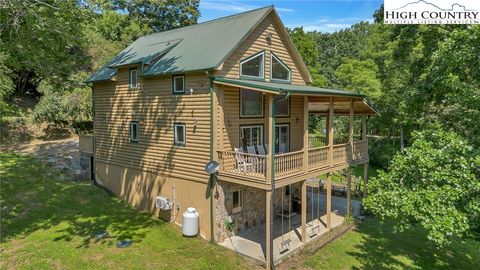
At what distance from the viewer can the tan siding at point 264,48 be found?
13.1 m

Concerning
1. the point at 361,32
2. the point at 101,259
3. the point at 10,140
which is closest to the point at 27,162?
the point at 10,140

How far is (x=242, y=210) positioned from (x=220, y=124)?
13.1 feet

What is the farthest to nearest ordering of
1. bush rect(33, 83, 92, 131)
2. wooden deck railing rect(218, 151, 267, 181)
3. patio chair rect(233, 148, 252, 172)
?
bush rect(33, 83, 92, 131) → patio chair rect(233, 148, 252, 172) → wooden deck railing rect(218, 151, 267, 181)

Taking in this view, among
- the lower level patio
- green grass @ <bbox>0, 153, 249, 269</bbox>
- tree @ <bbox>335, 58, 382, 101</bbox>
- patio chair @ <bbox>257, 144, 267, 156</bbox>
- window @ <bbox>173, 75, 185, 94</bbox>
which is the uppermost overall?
tree @ <bbox>335, 58, 382, 101</bbox>

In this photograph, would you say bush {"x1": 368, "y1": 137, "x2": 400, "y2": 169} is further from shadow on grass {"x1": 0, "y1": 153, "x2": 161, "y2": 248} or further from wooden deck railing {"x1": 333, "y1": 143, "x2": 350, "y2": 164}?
shadow on grass {"x1": 0, "y1": 153, "x2": 161, "y2": 248}

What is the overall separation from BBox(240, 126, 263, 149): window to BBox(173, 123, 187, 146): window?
93.2 inches

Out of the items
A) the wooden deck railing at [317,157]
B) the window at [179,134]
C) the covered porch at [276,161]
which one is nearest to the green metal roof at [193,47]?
the covered porch at [276,161]

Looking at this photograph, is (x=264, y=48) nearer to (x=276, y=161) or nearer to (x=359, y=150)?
(x=276, y=161)

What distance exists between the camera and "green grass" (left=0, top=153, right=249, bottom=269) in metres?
11.1

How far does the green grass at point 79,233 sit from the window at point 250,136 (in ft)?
14.1

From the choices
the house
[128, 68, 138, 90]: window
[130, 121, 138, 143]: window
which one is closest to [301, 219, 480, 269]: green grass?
the house

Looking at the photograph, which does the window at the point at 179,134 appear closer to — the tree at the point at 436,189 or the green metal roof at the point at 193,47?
the green metal roof at the point at 193,47

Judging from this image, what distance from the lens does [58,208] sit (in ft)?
49.3

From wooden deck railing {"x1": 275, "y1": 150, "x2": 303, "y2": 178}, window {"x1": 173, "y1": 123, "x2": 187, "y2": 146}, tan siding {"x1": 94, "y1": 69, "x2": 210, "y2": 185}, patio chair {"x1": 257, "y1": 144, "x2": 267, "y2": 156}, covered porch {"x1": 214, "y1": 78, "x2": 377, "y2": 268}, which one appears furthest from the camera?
patio chair {"x1": 257, "y1": 144, "x2": 267, "y2": 156}
